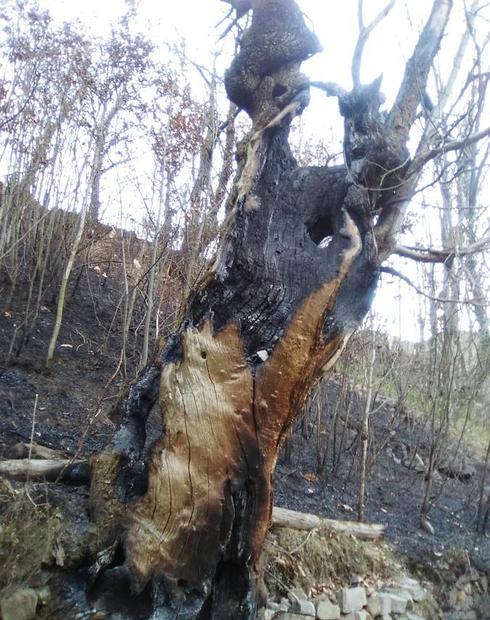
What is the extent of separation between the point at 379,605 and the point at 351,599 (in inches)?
10.0

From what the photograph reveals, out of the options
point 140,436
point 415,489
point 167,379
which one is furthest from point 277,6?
point 415,489

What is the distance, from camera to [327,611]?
3.62 meters

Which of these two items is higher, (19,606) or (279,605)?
(19,606)

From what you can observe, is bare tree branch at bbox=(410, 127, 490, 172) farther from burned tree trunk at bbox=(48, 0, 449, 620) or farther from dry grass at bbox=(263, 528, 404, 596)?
dry grass at bbox=(263, 528, 404, 596)

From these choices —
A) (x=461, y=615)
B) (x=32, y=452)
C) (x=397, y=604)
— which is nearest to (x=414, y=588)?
(x=397, y=604)

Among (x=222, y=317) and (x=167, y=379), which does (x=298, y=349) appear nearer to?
(x=222, y=317)

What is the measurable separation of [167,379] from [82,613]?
1.09 metres

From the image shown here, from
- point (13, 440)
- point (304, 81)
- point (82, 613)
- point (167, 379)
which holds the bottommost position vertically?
point (82, 613)

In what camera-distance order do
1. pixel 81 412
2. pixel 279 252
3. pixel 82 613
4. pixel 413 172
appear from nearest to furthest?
pixel 82 613 → pixel 279 252 → pixel 413 172 → pixel 81 412

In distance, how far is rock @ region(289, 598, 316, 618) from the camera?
11.1 ft

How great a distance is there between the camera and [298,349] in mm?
2848

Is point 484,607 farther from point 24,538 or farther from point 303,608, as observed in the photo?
point 24,538

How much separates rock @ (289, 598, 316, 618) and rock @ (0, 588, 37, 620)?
161 cm

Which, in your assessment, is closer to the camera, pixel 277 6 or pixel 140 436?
pixel 140 436
